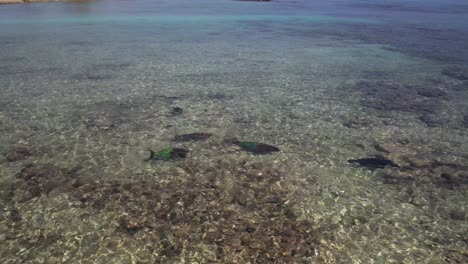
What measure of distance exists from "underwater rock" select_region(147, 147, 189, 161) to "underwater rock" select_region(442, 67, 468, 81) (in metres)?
22.9

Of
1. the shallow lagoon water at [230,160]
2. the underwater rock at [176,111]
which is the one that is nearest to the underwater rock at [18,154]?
the shallow lagoon water at [230,160]

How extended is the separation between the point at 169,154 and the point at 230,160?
2.50 metres

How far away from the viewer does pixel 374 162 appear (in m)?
14.4

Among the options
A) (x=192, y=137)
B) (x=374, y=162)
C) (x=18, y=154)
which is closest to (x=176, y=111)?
(x=192, y=137)

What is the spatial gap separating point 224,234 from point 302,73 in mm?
20045

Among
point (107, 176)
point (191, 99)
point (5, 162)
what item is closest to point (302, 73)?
point (191, 99)

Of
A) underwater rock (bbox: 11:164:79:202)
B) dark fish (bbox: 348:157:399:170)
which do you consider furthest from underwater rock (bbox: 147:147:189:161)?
dark fish (bbox: 348:157:399:170)

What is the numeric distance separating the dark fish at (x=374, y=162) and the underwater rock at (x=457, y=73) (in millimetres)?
17068

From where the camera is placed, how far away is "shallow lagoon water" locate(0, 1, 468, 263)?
384 inches

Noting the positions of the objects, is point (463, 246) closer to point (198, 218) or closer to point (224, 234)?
point (224, 234)

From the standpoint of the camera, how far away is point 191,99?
21.2 metres

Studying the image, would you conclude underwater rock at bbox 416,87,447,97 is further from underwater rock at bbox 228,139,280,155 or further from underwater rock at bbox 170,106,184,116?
underwater rock at bbox 170,106,184,116

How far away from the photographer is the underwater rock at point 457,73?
27.2m

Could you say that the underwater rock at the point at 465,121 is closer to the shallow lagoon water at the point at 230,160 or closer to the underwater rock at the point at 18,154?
the shallow lagoon water at the point at 230,160
